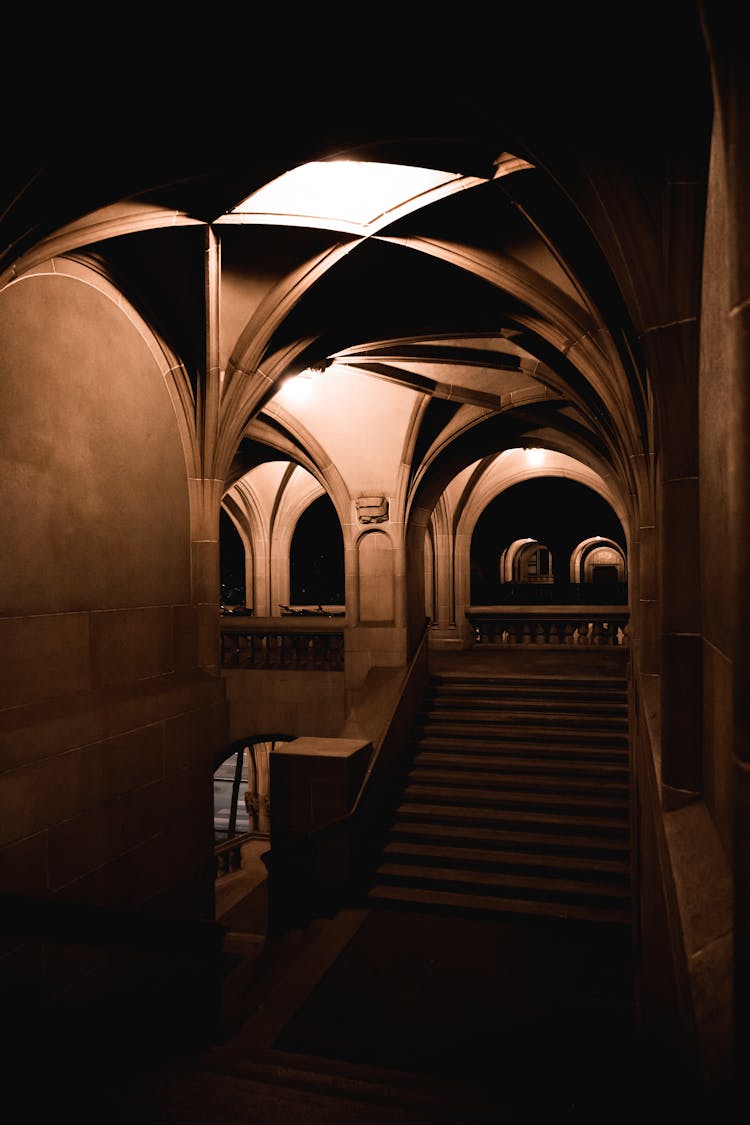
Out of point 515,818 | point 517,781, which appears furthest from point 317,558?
point 515,818

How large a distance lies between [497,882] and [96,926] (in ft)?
13.4

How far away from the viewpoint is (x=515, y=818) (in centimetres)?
731

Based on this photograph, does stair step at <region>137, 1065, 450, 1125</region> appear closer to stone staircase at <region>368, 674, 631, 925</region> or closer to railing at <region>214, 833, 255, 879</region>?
stone staircase at <region>368, 674, 631, 925</region>

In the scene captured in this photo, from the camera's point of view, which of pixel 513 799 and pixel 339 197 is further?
pixel 513 799

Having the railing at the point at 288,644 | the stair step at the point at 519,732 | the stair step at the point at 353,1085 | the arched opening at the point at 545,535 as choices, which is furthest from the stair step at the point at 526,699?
the arched opening at the point at 545,535

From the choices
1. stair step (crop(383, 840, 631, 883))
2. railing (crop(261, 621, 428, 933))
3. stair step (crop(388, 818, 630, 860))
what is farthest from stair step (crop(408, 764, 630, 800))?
railing (crop(261, 621, 428, 933))

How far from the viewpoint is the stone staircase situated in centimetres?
643

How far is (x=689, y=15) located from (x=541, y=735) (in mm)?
7559

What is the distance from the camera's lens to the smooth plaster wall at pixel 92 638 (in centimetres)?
409

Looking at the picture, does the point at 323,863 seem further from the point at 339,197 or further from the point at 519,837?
the point at 339,197

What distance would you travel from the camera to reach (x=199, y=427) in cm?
607

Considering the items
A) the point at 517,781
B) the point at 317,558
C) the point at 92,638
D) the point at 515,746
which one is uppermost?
the point at 317,558

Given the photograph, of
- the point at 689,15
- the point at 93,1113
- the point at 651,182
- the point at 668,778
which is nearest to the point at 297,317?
the point at 651,182

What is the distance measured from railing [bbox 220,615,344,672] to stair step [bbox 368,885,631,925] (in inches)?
186
